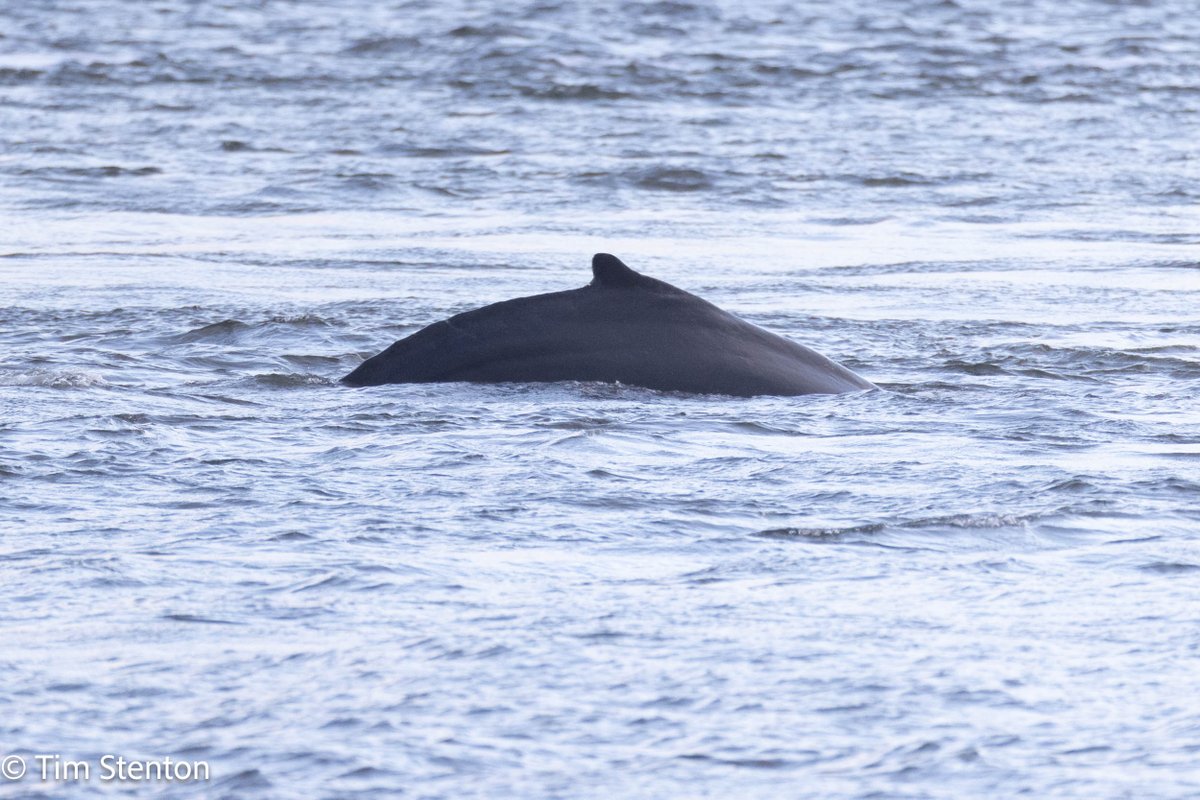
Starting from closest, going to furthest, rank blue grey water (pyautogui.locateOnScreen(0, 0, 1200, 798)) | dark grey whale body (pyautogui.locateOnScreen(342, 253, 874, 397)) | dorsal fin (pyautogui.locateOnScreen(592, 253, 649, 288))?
blue grey water (pyautogui.locateOnScreen(0, 0, 1200, 798)) < dorsal fin (pyautogui.locateOnScreen(592, 253, 649, 288)) < dark grey whale body (pyautogui.locateOnScreen(342, 253, 874, 397))

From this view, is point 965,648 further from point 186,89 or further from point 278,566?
point 186,89

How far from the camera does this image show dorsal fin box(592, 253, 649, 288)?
761cm

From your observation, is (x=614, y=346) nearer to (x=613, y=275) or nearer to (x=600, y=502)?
(x=613, y=275)

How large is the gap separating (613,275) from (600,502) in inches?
69.7

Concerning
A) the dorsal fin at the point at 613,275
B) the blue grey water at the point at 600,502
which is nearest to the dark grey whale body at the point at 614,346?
the dorsal fin at the point at 613,275

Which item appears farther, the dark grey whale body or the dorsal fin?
the dark grey whale body

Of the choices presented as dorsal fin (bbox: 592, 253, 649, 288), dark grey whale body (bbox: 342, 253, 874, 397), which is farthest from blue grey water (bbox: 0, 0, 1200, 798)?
dorsal fin (bbox: 592, 253, 649, 288)

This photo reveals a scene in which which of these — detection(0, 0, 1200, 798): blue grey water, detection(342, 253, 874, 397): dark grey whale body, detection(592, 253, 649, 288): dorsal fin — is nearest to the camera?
detection(0, 0, 1200, 798): blue grey water

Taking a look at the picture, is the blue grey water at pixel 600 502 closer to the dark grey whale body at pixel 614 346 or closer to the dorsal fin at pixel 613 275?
the dark grey whale body at pixel 614 346

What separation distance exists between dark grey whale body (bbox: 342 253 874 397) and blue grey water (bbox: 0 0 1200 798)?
13 centimetres

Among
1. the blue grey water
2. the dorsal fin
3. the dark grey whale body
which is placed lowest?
the blue grey water

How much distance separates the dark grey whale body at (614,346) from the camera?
7.85 m

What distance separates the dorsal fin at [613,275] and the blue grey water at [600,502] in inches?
15.7

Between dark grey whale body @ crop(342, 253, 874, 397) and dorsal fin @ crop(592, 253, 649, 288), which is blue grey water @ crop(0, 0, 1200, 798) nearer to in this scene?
dark grey whale body @ crop(342, 253, 874, 397)
